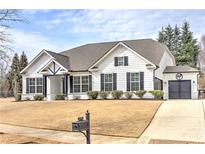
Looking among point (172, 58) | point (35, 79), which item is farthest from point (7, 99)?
point (172, 58)

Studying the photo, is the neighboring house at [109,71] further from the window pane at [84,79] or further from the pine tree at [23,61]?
the pine tree at [23,61]

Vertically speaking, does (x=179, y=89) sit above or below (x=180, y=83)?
below

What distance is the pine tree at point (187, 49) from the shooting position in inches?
314

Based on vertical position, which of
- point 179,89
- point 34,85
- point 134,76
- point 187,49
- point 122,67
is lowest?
point 179,89

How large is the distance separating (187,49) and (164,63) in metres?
0.94

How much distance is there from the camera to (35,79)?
9.03 metres

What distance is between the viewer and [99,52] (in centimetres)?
946

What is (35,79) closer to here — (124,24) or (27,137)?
(27,137)

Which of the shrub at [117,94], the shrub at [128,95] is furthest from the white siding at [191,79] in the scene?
the shrub at [117,94]

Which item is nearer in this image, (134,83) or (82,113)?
(82,113)

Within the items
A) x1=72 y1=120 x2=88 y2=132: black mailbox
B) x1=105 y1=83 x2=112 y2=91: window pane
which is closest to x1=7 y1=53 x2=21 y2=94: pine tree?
x1=105 y1=83 x2=112 y2=91: window pane

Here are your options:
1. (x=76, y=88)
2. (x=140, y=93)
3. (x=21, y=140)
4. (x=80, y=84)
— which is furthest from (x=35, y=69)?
(x=140, y=93)

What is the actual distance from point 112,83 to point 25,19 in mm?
2919

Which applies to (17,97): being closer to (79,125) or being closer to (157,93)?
(79,125)
